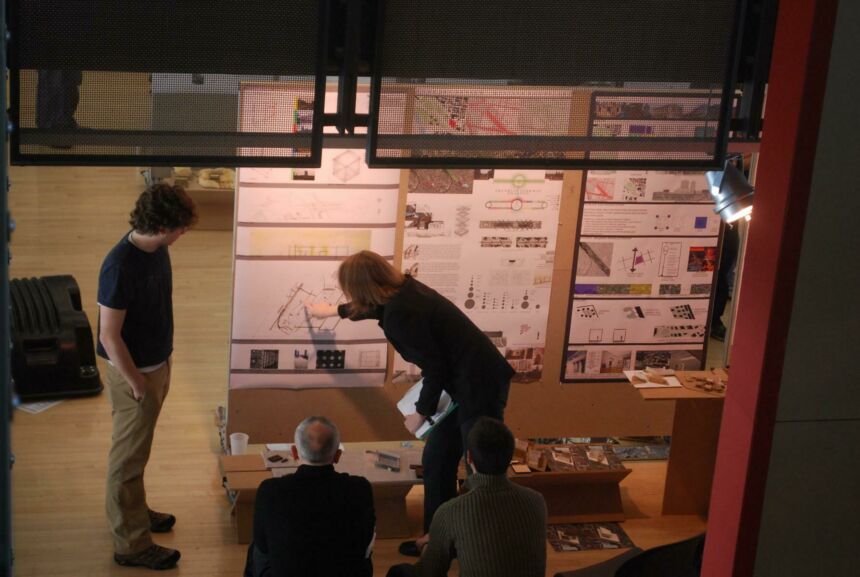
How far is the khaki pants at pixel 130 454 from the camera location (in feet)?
17.0

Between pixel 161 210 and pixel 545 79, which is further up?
pixel 545 79

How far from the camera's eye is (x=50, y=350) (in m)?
7.54

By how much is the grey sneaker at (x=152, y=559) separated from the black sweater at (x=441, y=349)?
1458 mm

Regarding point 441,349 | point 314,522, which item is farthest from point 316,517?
point 441,349

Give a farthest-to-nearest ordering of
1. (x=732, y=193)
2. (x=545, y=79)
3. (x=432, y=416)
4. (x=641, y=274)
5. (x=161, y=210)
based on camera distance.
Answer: (x=641, y=274) < (x=432, y=416) < (x=732, y=193) < (x=161, y=210) < (x=545, y=79)

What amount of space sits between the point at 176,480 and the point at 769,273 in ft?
14.0

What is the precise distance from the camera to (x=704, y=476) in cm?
632

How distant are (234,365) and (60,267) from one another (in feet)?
16.7

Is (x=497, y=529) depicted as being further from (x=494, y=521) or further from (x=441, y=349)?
(x=441, y=349)

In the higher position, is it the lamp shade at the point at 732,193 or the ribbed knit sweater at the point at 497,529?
the lamp shade at the point at 732,193

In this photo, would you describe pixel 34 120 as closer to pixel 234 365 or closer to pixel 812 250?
Answer: pixel 812 250

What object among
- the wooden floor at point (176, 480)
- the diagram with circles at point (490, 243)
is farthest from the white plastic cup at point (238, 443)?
the diagram with circles at point (490, 243)

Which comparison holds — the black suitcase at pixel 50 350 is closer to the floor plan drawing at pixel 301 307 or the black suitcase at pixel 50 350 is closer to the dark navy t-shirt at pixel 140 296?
the floor plan drawing at pixel 301 307

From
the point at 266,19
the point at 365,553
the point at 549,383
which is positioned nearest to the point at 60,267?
the point at 549,383
